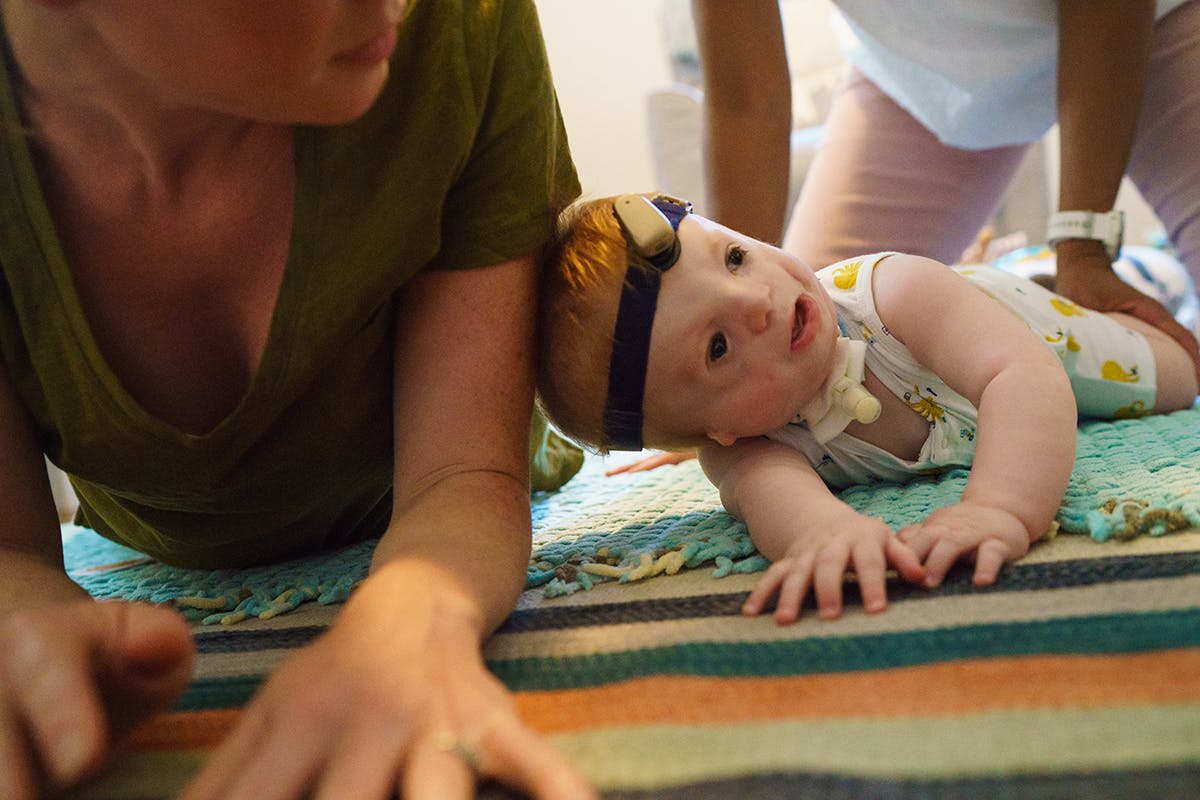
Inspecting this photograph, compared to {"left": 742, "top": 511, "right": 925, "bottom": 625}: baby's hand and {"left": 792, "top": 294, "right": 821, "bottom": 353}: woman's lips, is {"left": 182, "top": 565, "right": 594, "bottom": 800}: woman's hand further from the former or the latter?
{"left": 792, "top": 294, "right": 821, "bottom": 353}: woman's lips

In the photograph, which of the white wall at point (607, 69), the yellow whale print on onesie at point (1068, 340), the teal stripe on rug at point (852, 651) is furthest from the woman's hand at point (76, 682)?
the white wall at point (607, 69)

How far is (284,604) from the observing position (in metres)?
0.80

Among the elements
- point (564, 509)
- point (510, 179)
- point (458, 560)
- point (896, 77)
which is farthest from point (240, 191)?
point (896, 77)

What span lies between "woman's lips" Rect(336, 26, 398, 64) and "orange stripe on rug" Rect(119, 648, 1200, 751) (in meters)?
0.35

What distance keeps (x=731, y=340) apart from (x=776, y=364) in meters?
0.04

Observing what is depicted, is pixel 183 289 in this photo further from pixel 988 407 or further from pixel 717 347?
pixel 988 407

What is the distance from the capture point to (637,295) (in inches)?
33.1

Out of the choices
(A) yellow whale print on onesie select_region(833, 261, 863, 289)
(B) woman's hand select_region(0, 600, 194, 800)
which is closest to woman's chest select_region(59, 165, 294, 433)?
(B) woman's hand select_region(0, 600, 194, 800)

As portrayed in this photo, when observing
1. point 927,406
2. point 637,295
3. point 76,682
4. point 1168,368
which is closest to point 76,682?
point 76,682

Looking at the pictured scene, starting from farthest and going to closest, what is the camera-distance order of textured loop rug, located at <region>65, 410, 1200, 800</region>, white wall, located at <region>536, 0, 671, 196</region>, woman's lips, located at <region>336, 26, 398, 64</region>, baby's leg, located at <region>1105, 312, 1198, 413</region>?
white wall, located at <region>536, 0, 671, 196</region>
baby's leg, located at <region>1105, 312, 1198, 413</region>
woman's lips, located at <region>336, 26, 398, 64</region>
textured loop rug, located at <region>65, 410, 1200, 800</region>

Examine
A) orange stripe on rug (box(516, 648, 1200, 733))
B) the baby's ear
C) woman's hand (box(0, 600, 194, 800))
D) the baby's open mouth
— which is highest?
the baby's open mouth

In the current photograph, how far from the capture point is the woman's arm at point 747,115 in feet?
3.84

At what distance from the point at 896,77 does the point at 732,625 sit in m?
1.05

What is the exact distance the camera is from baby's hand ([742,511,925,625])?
22.2 inches
